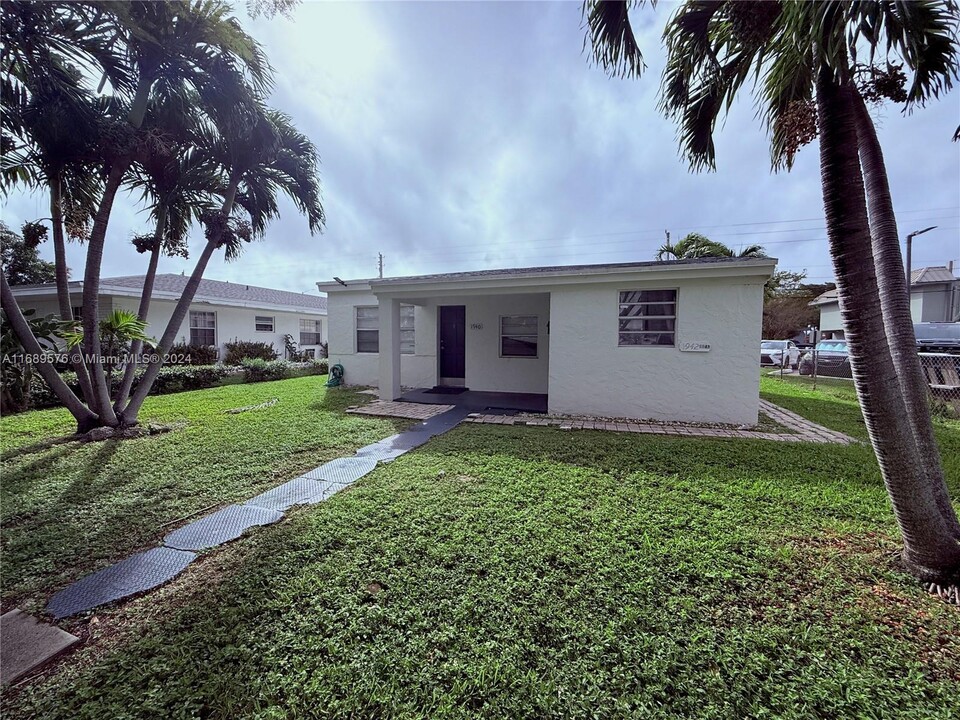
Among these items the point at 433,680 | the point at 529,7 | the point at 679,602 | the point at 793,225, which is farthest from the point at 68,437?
the point at 793,225

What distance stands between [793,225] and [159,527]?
40.9m

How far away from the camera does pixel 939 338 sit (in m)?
17.4

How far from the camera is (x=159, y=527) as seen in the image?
11.4 feet

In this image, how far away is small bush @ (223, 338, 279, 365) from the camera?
16.2m

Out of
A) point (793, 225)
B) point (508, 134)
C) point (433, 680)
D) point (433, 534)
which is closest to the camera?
point (433, 680)

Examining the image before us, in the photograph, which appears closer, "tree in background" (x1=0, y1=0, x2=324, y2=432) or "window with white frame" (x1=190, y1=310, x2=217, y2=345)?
"tree in background" (x1=0, y1=0, x2=324, y2=432)

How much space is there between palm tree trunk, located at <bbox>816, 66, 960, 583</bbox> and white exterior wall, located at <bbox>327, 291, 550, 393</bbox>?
7123 mm

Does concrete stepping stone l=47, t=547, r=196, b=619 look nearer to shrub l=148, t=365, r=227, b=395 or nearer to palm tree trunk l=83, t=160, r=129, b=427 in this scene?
palm tree trunk l=83, t=160, r=129, b=427

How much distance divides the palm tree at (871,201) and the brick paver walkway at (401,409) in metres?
6.55

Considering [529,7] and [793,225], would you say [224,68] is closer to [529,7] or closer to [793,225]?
[529,7]

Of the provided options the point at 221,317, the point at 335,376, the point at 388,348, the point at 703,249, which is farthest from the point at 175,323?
the point at 703,249

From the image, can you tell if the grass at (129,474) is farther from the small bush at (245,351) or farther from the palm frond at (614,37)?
the small bush at (245,351)

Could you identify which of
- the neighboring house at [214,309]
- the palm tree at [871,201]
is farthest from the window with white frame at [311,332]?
the palm tree at [871,201]

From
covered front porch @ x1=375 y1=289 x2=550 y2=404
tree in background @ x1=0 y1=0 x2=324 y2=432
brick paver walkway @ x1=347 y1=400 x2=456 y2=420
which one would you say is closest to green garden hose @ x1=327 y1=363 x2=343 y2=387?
covered front porch @ x1=375 y1=289 x2=550 y2=404
